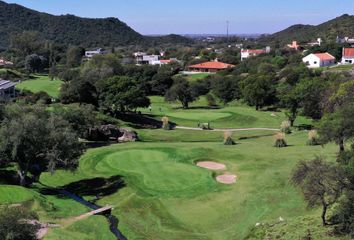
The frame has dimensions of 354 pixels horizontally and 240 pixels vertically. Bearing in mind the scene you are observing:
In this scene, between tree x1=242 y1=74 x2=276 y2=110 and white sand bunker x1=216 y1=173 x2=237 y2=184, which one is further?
tree x1=242 y1=74 x2=276 y2=110

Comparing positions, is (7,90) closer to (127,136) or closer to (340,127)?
(127,136)

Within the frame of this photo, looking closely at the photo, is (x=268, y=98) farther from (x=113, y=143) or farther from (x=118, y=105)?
(x=113, y=143)

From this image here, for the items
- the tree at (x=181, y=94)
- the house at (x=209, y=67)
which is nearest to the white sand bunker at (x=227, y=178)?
the tree at (x=181, y=94)

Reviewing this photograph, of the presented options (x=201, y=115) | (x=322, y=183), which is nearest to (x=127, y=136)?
(x=201, y=115)

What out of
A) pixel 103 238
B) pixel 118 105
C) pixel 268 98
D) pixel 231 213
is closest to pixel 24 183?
pixel 103 238

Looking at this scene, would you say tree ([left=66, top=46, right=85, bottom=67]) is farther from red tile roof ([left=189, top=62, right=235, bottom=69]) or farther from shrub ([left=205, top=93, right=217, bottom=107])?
shrub ([left=205, top=93, right=217, bottom=107])

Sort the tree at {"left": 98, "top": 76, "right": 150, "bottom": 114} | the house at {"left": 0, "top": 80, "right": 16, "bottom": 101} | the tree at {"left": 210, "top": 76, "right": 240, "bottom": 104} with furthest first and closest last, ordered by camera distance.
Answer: the tree at {"left": 210, "top": 76, "right": 240, "bottom": 104} < the house at {"left": 0, "top": 80, "right": 16, "bottom": 101} < the tree at {"left": 98, "top": 76, "right": 150, "bottom": 114}

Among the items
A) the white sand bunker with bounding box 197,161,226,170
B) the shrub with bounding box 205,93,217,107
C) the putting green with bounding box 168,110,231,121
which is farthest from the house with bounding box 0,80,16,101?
the white sand bunker with bounding box 197,161,226,170
